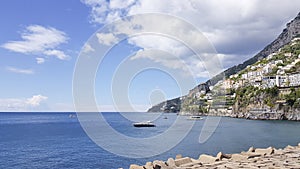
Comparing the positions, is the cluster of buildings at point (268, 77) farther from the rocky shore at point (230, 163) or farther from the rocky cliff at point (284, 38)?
the rocky shore at point (230, 163)

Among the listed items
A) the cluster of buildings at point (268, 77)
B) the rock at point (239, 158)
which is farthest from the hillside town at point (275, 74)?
the rock at point (239, 158)

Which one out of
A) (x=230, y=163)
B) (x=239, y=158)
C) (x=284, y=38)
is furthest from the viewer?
(x=284, y=38)

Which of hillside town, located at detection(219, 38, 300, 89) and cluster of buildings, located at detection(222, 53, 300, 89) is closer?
cluster of buildings, located at detection(222, 53, 300, 89)

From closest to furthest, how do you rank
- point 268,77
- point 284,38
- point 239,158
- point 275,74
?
point 239,158
point 268,77
point 275,74
point 284,38

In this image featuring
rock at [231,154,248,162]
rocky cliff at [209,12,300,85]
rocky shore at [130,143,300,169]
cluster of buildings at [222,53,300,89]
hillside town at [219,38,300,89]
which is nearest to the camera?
rocky shore at [130,143,300,169]

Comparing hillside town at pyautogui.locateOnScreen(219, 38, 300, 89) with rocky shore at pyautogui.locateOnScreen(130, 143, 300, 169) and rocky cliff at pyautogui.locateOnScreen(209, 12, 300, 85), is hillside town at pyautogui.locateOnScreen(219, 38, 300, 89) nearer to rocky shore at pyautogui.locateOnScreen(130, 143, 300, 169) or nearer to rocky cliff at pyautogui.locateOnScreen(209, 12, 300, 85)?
rocky cliff at pyautogui.locateOnScreen(209, 12, 300, 85)

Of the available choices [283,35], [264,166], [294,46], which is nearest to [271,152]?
[264,166]

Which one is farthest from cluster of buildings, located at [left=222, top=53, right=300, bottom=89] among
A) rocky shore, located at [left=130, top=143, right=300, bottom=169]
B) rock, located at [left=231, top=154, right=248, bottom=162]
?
rocky shore, located at [left=130, top=143, right=300, bottom=169]

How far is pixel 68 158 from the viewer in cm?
2925

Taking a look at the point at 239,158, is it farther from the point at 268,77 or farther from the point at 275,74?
the point at 275,74

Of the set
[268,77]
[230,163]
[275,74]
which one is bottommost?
[230,163]

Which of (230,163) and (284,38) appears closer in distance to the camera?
(230,163)

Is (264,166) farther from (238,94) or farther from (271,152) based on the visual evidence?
(238,94)

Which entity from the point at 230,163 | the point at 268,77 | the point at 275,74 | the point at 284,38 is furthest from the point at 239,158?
the point at 284,38
